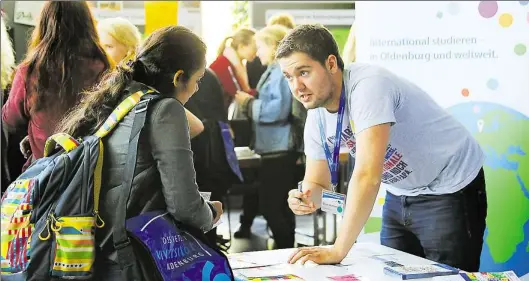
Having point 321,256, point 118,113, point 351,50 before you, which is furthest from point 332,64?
point 351,50

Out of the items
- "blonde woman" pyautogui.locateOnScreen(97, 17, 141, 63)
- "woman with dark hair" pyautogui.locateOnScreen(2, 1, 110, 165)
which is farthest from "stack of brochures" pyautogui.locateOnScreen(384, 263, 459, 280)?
"blonde woman" pyautogui.locateOnScreen(97, 17, 141, 63)

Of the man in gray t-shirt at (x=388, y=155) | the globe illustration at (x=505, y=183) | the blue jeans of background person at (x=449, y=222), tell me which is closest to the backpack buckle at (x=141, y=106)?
the man in gray t-shirt at (x=388, y=155)

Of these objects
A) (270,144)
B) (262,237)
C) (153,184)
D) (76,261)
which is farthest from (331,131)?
(262,237)

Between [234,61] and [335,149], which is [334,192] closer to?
[335,149]

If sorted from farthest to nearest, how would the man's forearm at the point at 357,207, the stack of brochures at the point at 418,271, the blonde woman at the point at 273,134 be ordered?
1. the blonde woman at the point at 273,134
2. the man's forearm at the point at 357,207
3. the stack of brochures at the point at 418,271

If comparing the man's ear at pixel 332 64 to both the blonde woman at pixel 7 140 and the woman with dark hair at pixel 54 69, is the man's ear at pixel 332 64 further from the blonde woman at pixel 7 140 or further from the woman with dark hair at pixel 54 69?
the blonde woman at pixel 7 140

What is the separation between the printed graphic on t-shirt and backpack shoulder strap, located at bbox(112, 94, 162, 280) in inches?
27.0

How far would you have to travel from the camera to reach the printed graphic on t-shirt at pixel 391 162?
205 centimetres

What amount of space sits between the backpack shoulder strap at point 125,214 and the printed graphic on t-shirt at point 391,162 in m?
0.69

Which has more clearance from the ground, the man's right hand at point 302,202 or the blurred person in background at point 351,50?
the blurred person in background at point 351,50

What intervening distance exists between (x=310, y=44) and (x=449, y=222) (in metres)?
0.69

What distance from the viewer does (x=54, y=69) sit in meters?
2.39

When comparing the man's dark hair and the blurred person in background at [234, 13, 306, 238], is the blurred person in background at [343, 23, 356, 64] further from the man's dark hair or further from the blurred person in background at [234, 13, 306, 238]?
the man's dark hair

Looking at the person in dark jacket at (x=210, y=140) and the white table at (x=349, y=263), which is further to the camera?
the person in dark jacket at (x=210, y=140)
